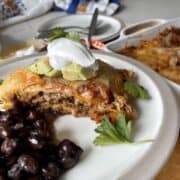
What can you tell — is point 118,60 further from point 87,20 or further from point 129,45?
point 87,20

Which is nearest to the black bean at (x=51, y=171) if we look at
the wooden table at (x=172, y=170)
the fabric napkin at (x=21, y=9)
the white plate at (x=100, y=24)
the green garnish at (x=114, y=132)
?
the green garnish at (x=114, y=132)

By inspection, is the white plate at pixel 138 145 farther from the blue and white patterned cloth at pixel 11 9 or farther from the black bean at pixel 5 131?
the blue and white patterned cloth at pixel 11 9

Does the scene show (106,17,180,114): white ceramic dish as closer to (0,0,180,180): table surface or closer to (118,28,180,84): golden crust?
(118,28,180,84): golden crust

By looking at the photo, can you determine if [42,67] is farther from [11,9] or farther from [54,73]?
[11,9]

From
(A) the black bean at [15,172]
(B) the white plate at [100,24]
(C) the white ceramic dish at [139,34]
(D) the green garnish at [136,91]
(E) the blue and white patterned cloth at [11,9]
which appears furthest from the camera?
(E) the blue and white patterned cloth at [11,9]

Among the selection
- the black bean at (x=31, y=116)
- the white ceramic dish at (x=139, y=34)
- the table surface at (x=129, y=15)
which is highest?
the black bean at (x=31, y=116)

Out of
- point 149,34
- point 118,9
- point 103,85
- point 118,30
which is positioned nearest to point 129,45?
point 149,34

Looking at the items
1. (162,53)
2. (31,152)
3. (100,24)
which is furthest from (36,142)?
(100,24)
